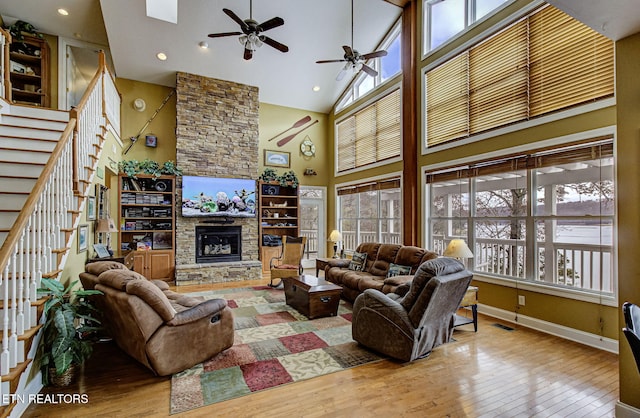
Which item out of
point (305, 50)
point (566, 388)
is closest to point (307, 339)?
point (566, 388)

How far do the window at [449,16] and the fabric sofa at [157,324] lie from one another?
566cm

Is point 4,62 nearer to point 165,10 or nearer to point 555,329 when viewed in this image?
point 165,10

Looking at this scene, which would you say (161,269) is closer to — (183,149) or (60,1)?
(183,149)

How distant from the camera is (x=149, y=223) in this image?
6762 mm

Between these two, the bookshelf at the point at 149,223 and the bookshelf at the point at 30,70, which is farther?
the bookshelf at the point at 149,223

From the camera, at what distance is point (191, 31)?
19.6ft

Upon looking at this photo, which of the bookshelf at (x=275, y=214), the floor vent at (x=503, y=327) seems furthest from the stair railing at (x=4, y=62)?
the floor vent at (x=503, y=327)

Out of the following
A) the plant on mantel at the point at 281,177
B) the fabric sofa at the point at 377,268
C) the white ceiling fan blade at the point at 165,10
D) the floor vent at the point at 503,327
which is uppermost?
the white ceiling fan blade at the point at 165,10

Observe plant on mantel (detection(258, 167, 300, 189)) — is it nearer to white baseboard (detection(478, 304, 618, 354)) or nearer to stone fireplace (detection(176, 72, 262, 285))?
stone fireplace (detection(176, 72, 262, 285))

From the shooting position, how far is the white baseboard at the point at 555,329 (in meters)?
3.22

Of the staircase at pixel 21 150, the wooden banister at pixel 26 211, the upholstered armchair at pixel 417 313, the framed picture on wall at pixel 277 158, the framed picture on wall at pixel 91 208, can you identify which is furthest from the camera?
the framed picture on wall at pixel 277 158

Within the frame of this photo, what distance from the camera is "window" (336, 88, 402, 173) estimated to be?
21.3 feet

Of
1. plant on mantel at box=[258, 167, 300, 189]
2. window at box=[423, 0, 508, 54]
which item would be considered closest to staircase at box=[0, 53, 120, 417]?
plant on mantel at box=[258, 167, 300, 189]

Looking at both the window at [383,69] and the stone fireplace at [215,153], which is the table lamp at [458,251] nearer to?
the window at [383,69]
